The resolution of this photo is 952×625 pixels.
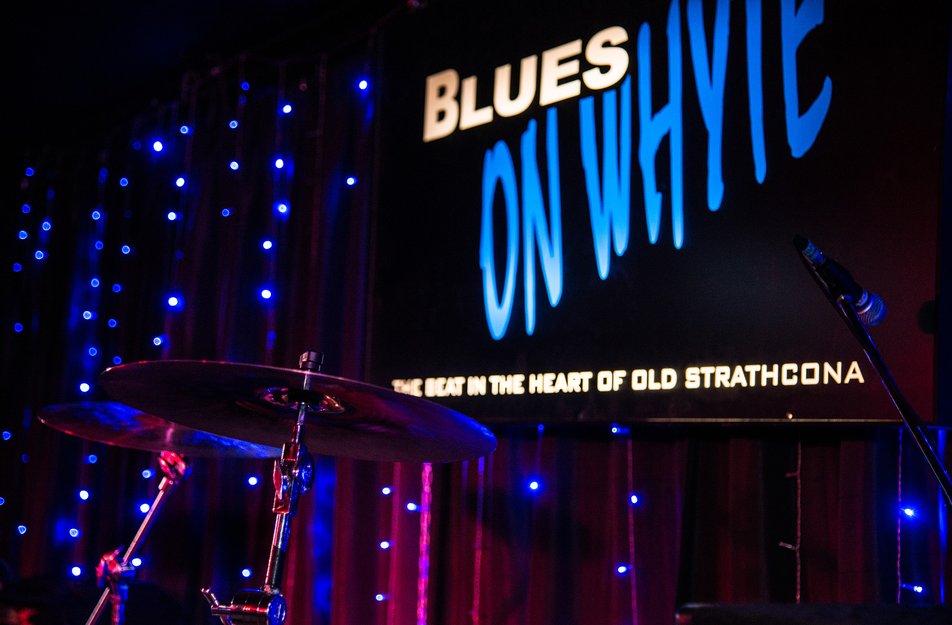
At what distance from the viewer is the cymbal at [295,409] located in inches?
59.2

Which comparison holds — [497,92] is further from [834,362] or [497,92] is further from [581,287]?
[834,362]

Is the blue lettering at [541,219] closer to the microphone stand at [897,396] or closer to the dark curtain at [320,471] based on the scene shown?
the dark curtain at [320,471]

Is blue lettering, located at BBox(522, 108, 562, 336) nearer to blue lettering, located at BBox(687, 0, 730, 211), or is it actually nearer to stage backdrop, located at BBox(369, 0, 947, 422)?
stage backdrop, located at BBox(369, 0, 947, 422)

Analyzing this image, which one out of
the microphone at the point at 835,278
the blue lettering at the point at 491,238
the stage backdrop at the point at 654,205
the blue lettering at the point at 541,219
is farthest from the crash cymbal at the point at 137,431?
the microphone at the point at 835,278

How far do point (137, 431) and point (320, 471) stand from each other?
84 centimetres

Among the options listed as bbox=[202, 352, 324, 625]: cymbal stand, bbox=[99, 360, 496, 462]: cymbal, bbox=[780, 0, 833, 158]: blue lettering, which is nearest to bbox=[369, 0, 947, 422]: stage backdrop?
bbox=[780, 0, 833, 158]: blue lettering

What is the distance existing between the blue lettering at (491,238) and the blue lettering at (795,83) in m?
0.80

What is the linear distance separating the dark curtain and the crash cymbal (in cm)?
12

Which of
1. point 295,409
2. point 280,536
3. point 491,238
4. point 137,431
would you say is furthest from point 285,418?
point 491,238

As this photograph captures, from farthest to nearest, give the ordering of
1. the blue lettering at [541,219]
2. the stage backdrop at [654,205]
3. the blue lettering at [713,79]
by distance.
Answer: the blue lettering at [541,219] < the blue lettering at [713,79] < the stage backdrop at [654,205]

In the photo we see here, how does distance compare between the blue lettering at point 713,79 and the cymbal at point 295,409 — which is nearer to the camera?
the cymbal at point 295,409

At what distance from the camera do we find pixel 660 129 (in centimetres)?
231

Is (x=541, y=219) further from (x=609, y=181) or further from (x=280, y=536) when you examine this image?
(x=280, y=536)

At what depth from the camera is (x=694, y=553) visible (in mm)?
2232
